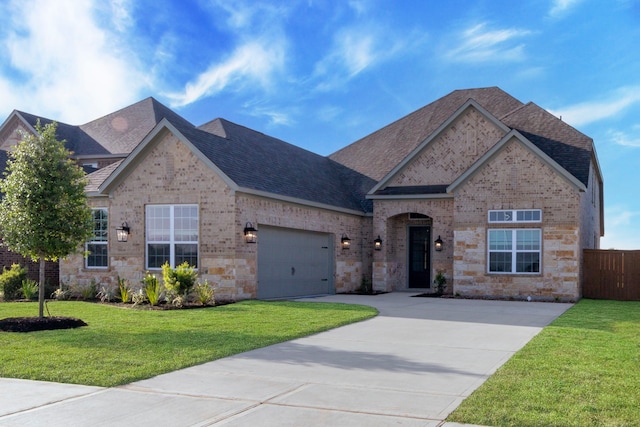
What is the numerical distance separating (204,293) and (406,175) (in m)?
10.5

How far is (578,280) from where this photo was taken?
68.1ft

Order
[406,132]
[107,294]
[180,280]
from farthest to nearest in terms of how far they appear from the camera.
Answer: [406,132], [107,294], [180,280]

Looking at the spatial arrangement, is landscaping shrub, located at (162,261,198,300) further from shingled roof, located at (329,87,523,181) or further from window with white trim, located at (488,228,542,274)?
shingled roof, located at (329,87,523,181)

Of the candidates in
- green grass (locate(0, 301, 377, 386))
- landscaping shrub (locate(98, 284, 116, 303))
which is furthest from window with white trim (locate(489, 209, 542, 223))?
landscaping shrub (locate(98, 284, 116, 303))

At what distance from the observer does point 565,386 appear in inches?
284

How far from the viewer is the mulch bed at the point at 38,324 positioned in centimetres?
1223

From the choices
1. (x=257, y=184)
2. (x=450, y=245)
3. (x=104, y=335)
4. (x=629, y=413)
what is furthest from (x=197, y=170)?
(x=629, y=413)

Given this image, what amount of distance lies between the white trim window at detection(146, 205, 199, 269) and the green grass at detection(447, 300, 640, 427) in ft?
35.5

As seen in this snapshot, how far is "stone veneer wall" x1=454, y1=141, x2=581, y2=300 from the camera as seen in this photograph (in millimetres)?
20266

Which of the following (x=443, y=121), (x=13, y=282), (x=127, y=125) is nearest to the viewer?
(x=13, y=282)

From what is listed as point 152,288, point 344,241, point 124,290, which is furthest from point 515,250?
point 124,290

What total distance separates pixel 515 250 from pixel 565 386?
14234mm

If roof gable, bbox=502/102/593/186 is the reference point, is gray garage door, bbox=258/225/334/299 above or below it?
below

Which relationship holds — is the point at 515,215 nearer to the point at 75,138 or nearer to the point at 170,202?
the point at 170,202
